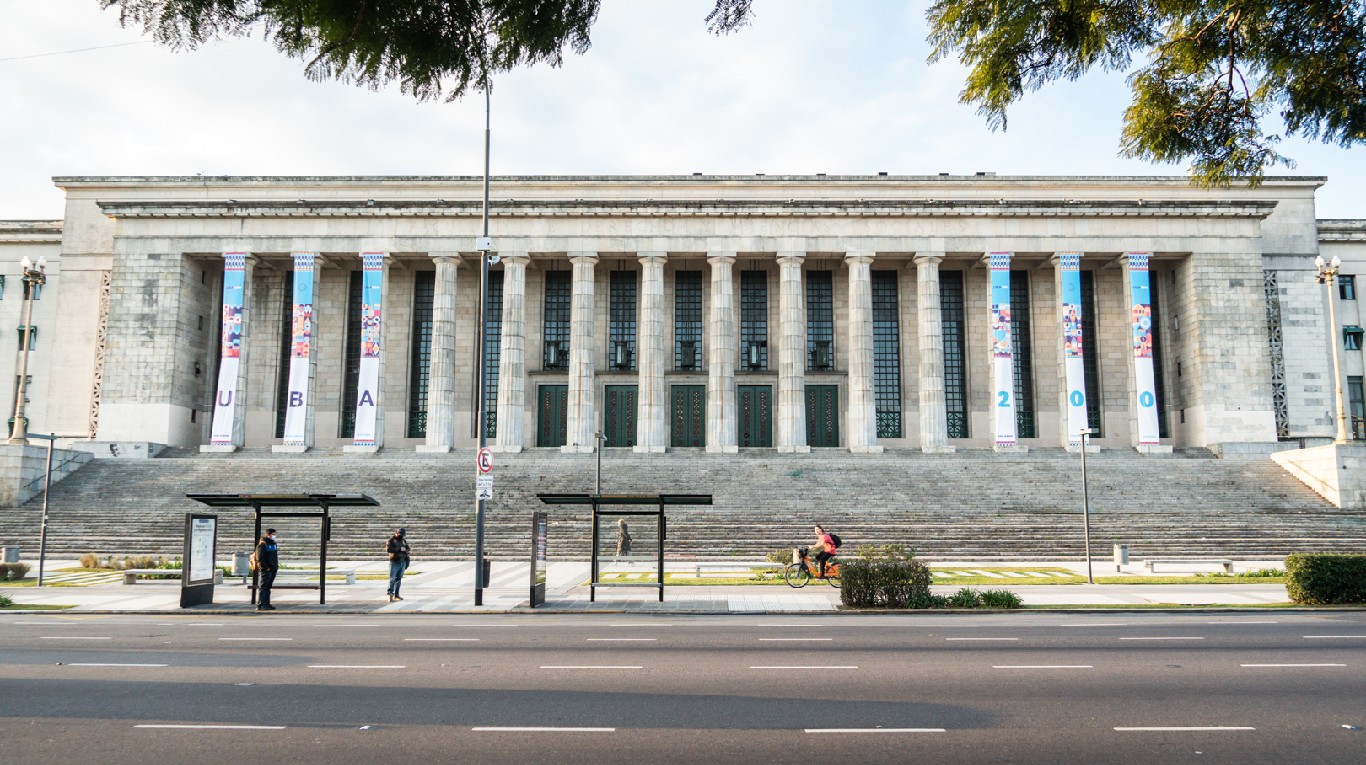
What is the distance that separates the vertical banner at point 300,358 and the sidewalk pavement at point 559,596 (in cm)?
2106

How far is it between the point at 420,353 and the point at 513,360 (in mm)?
7431

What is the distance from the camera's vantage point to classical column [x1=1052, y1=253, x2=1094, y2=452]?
152 feet

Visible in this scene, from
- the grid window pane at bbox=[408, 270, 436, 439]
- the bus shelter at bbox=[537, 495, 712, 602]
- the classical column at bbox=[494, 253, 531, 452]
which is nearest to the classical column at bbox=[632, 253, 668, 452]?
the classical column at bbox=[494, 253, 531, 452]

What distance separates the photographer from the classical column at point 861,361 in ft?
154

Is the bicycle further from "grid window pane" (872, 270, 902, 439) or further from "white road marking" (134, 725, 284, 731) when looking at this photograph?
"grid window pane" (872, 270, 902, 439)

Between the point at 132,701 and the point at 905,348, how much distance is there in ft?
148

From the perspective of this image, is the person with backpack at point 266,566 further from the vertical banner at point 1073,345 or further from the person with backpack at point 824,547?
the vertical banner at point 1073,345

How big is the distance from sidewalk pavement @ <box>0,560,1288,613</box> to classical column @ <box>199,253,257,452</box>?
22169 mm

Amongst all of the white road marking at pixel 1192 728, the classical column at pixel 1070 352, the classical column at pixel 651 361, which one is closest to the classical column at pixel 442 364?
the classical column at pixel 651 361

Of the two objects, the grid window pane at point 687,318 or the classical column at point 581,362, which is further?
the grid window pane at point 687,318

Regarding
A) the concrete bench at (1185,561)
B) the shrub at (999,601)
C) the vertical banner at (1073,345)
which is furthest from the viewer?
the vertical banner at (1073,345)

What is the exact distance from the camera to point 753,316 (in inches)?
2066

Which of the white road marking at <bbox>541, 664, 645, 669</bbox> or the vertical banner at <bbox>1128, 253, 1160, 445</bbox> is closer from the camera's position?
the white road marking at <bbox>541, 664, 645, 669</bbox>

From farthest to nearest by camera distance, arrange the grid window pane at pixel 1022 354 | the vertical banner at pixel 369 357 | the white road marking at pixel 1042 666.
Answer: the grid window pane at pixel 1022 354 → the vertical banner at pixel 369 357 → the white road marking at pixel 1042 666
